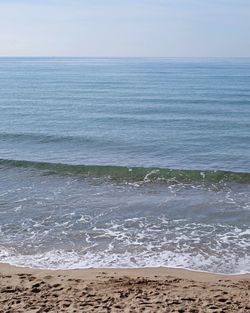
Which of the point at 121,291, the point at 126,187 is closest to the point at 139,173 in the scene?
the point at 126,187

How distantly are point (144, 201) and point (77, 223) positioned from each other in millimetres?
3761

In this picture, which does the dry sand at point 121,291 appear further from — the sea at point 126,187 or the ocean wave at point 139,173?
the ocean wave at point 139,173

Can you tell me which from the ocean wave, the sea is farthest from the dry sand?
the ocean wave

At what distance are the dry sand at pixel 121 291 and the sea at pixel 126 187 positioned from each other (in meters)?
0.77

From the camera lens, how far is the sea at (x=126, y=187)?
14.4 meters

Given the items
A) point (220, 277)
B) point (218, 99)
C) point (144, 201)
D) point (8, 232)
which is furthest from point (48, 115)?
point (220, 277)

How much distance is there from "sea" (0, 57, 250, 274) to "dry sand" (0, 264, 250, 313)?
0.77m

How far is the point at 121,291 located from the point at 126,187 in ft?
36.5

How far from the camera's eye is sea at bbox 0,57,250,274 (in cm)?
1435

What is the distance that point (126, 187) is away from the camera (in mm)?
22062

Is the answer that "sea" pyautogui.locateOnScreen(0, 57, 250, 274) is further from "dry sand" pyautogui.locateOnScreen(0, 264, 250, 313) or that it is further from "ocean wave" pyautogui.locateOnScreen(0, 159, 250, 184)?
"dry sand" pyautogui.locateOnScreen(0, 264, 250, 313)

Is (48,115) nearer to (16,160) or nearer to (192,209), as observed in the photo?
(16,160)

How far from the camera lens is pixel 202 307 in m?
10.0

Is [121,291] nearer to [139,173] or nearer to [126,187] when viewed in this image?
[126,187]
